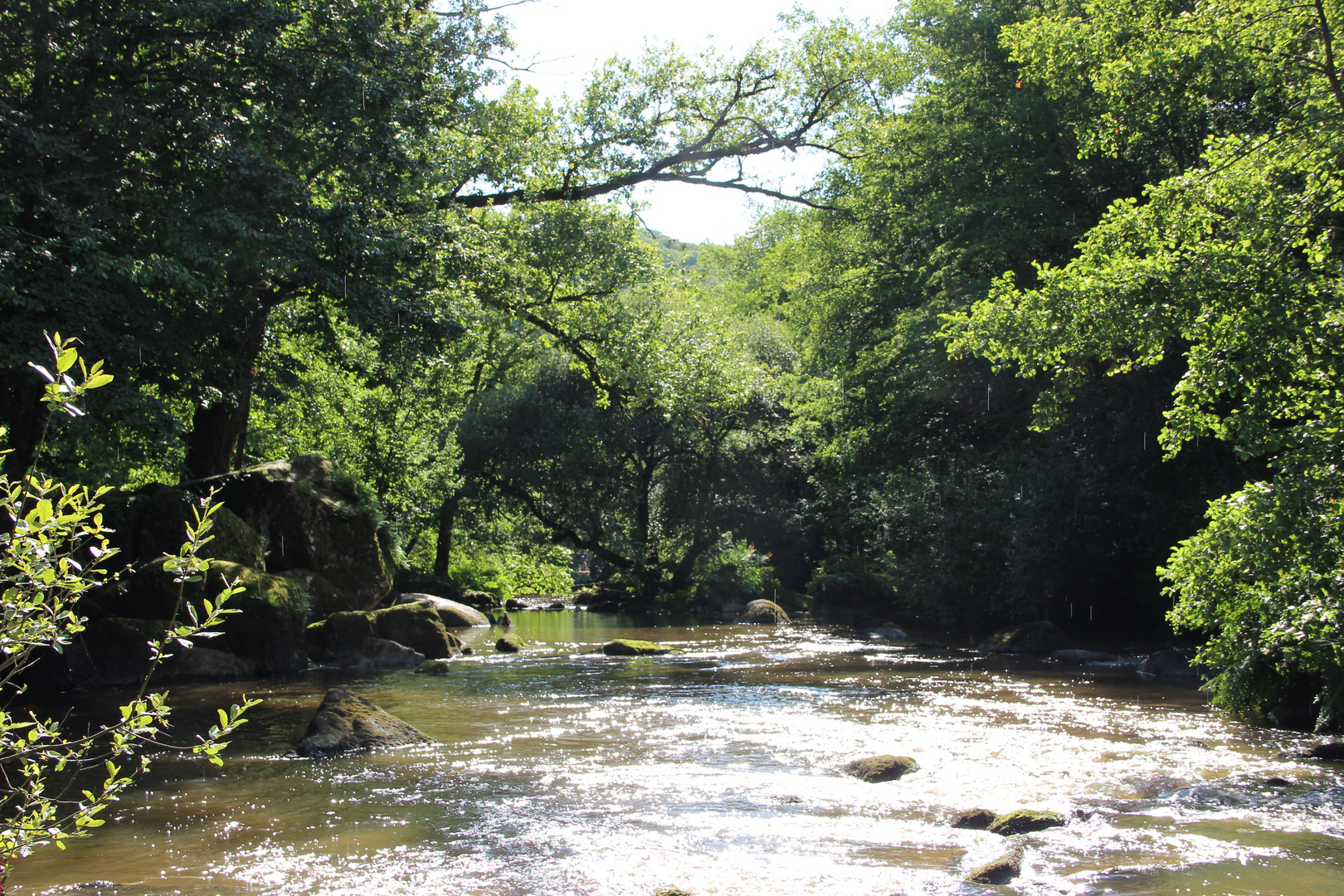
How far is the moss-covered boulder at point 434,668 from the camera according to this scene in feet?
50.4

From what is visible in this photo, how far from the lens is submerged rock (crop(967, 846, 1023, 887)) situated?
5543 mm

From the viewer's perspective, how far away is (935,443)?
24.2 meters

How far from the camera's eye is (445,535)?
34594 mm

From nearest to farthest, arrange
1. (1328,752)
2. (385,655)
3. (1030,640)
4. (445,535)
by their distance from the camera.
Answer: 1. (1328,752)
2. (385,655)
3. (1030,640)
4. (445,535)

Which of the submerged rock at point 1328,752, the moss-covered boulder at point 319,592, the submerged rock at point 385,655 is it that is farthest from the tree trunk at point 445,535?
the submerged rock at point 1328,752

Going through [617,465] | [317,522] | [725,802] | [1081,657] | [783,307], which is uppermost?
[783,307]

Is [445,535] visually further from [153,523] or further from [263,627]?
[153,523]

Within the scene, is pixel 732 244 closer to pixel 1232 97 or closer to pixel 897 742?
pixel 1232 97

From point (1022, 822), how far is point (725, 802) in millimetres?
2131

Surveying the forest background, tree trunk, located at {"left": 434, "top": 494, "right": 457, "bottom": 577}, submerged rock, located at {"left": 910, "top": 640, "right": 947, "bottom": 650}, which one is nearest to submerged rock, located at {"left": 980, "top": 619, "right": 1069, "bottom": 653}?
submerged rock, located at {"left": 910, "top": 640, "right": 947, "bottom": 650}

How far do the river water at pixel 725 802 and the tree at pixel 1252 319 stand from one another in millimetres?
1204

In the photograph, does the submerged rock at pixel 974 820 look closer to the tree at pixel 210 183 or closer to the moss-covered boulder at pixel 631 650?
the tree at pixel 210 183

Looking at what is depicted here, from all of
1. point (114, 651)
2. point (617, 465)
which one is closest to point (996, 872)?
point (114, 651)

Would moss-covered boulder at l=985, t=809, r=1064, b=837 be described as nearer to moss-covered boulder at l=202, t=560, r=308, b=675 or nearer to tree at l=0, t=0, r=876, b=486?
tree at l=0, t=0, r=876, b=486
